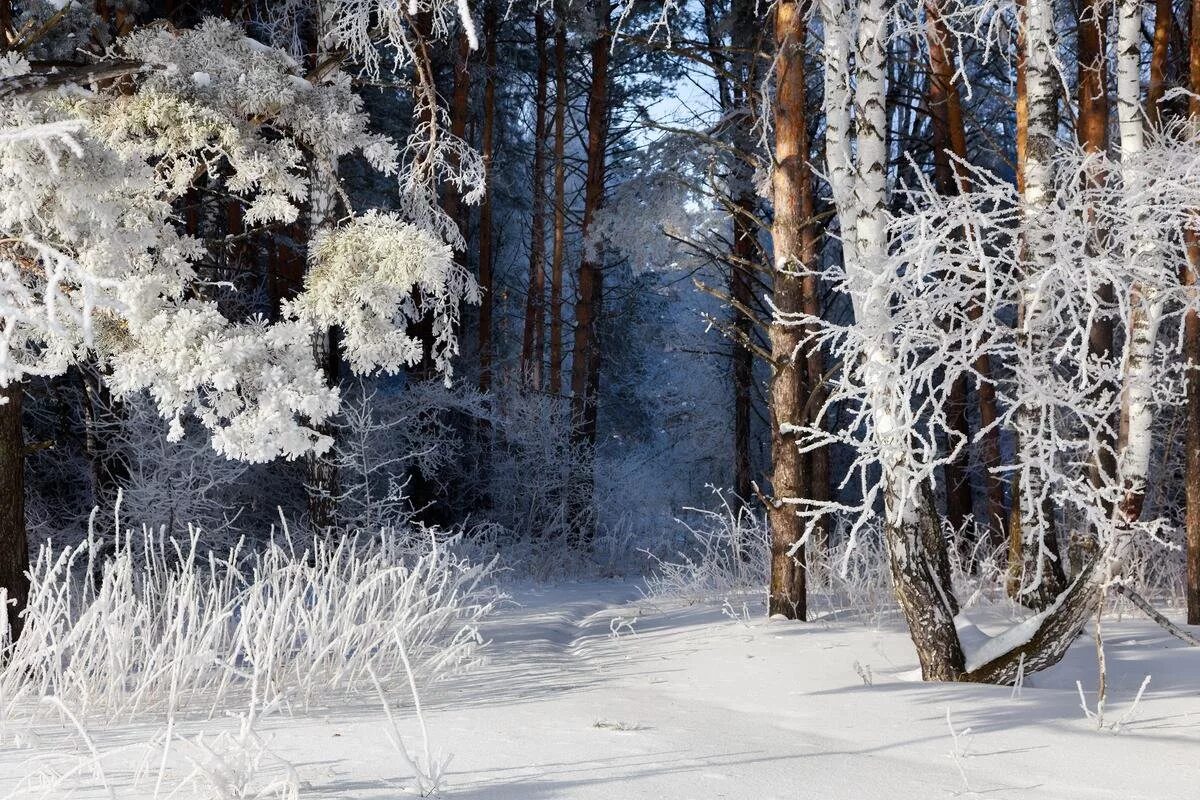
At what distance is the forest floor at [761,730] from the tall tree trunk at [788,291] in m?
0.58

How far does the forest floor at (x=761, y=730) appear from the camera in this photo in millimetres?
3238

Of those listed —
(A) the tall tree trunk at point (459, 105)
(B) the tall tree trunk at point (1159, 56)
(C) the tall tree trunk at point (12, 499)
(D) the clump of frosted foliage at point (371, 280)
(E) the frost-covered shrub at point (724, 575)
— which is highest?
(A) the tall tree trunk at point (459, 105)

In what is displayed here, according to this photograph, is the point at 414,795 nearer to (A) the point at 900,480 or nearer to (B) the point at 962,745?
(B) the point at 962,745

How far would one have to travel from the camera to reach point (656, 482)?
28.2 m

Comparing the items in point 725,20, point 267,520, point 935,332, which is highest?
point 725,20

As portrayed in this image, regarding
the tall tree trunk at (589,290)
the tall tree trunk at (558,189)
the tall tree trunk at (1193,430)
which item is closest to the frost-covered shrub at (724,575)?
the tall tree trunk at (1193,430)

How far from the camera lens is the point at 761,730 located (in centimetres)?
423

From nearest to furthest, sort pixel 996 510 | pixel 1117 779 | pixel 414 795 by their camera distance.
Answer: pixel 414 795 → pixel 1117 779 → pixel 996 510

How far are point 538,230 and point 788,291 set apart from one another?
9.47 metres

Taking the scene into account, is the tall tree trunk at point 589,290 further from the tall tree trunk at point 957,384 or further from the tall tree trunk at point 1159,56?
the tall tree trunk at point 1159,56

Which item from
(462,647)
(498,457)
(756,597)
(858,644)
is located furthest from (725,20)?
(462,647)

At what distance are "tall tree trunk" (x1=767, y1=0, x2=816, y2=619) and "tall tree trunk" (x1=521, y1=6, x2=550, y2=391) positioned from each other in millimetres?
7944

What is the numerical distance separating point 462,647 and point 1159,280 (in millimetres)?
3727

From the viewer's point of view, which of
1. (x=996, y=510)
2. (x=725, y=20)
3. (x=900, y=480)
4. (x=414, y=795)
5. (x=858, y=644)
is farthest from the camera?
(x=725, y=20)
